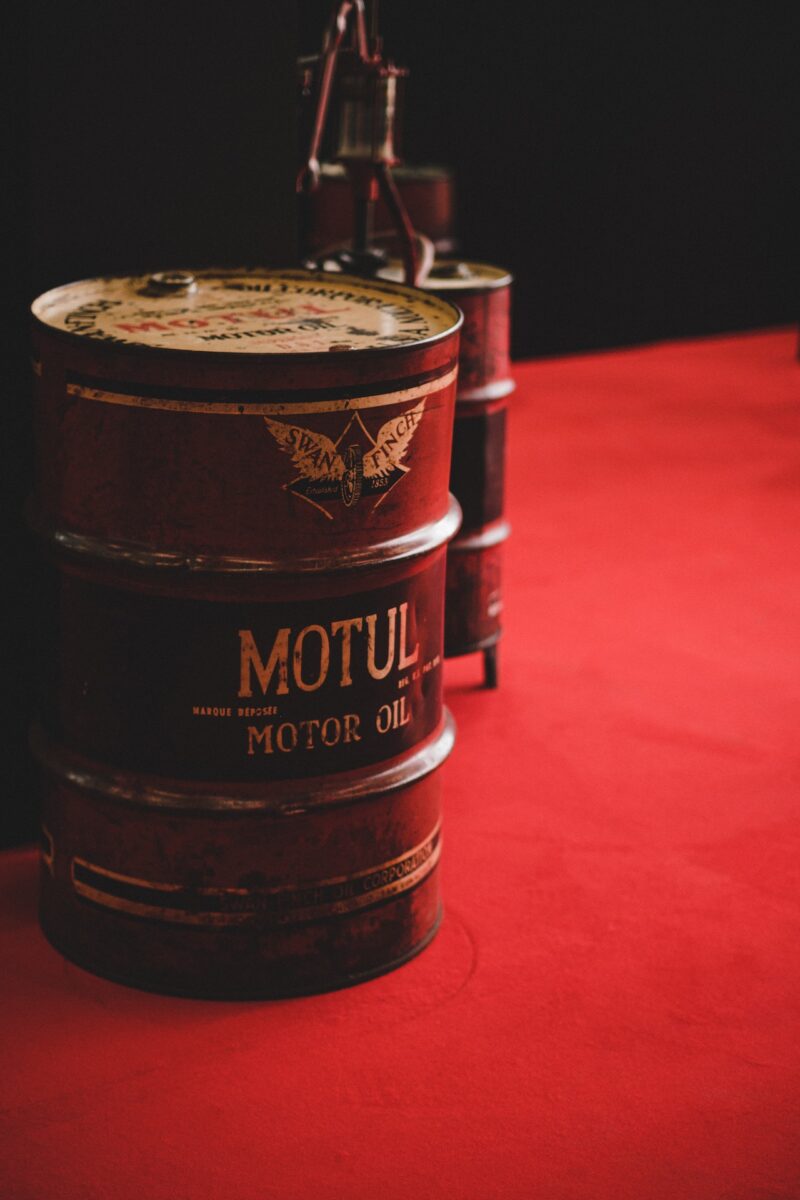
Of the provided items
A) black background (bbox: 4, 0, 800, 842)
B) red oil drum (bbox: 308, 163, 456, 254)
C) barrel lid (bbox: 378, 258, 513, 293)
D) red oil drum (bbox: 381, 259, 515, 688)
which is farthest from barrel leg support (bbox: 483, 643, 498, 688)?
black background (bbox: 4, 0, 800, 842)

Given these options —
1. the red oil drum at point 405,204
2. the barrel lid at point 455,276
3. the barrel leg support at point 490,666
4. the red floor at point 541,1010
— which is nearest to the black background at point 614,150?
the red oil drum at point 405,204

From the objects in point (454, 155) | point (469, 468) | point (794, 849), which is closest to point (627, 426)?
point (454, 155)

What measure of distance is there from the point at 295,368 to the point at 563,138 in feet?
18.2

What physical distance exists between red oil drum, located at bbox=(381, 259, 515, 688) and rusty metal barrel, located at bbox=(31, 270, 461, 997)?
70 cm

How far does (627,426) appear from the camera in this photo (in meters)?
5.91

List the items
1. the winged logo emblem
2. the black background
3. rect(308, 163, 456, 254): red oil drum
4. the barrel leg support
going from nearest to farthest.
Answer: the winged logo emblem → the barrel leg support → rect(308, 163, 456, 254): red oil drum → the black background

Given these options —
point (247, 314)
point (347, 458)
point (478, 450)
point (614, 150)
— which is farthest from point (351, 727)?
point (614, 150)

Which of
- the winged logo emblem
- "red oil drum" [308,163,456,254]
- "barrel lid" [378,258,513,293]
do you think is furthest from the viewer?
"red oil drum" [308,163,456,254]

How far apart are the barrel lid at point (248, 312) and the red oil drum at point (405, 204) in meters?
2.05

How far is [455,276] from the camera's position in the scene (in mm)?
3229

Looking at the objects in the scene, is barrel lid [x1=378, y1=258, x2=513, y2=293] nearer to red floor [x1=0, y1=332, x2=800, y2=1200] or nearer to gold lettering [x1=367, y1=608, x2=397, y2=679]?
red floor [x1=0, y1=332, x2=800, y2=1200]

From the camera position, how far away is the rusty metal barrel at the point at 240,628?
213 centimetres

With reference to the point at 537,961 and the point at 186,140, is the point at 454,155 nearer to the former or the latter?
the point at 186,140

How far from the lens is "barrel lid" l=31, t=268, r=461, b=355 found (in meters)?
2.22
